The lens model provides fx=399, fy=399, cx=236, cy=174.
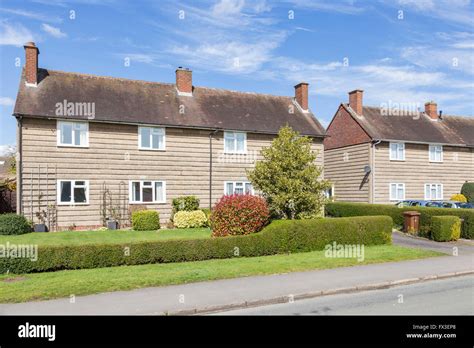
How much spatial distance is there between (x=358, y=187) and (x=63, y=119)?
22547 millimetres

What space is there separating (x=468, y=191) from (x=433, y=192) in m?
2.98

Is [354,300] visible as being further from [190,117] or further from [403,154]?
[403,154]

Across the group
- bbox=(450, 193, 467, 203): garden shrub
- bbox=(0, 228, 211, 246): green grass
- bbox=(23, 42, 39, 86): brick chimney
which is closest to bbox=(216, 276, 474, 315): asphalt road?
bbox=(0, 228, 211, 246): green grass

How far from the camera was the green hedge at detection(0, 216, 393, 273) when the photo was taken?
11891mm

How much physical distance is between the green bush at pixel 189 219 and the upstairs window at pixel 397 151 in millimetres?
A: 17252

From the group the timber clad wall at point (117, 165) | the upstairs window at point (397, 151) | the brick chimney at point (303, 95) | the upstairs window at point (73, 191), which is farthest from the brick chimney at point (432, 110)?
the upstairs window at point (73, 191)

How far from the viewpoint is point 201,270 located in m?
11.8

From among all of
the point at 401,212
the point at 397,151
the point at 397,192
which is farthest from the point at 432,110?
the point at 401,212

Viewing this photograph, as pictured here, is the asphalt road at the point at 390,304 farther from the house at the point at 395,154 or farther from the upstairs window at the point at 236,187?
the house at the point at 395,154

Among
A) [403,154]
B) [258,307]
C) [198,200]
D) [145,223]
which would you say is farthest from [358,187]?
[258,307]

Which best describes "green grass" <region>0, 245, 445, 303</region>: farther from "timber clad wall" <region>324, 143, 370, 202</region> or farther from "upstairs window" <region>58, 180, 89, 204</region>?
A: "timber clad wall" <region>324, 143, 370, 202</region>

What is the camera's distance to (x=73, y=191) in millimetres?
21953

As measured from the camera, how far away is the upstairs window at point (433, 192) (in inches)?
1294

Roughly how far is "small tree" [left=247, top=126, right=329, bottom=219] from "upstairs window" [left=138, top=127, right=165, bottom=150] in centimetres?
827
